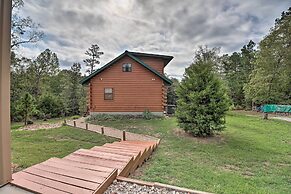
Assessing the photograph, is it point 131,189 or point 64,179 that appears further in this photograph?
point 131,189

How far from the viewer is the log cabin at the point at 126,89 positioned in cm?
1347

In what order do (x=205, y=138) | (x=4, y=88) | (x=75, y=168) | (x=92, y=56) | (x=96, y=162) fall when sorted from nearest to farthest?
(x=4, y=88)
(x=75, y=168)
(x=96, y=162)
(x=205, y=138)
(x=92, y=56)

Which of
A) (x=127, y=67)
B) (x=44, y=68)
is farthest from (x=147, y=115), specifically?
(x=44, y=68)

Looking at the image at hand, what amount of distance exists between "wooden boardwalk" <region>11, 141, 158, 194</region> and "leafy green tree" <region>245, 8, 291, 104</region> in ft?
59.1

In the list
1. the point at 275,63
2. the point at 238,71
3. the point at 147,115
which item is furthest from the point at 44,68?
the point at 238,71

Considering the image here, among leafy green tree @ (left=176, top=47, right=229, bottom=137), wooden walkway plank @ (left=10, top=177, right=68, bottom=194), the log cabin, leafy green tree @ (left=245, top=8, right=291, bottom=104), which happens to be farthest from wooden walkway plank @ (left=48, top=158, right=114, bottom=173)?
leafy green tree @ (left=245, top=8, right=291, bottom=104)

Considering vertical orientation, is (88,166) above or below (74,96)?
below

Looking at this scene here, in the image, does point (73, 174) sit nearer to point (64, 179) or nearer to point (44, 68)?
point (64, 179)

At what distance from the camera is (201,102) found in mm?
7812

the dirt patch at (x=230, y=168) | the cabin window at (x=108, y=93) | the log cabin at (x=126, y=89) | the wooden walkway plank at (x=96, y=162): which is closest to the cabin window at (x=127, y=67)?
the log cabin at (x=126, y=89)

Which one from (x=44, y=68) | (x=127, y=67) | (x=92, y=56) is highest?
(x=92, y=56)

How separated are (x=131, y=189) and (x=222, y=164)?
3026mm

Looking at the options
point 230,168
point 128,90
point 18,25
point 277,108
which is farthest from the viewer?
point 277,108

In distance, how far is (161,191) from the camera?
Result: 8.83 feet
